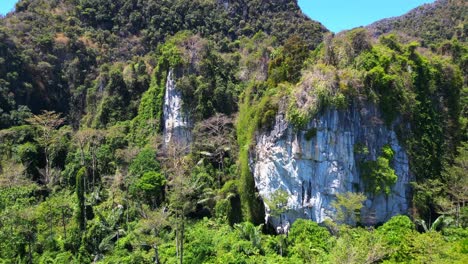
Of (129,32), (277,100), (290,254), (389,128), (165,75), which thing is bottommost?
(290,254)

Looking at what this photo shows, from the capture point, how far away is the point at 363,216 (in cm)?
2325

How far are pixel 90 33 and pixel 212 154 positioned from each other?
29.5 meters

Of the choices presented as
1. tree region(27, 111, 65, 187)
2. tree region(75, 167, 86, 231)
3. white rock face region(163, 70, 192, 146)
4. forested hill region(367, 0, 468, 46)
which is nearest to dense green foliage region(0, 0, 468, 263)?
tree region(75, 167, 86, 231)

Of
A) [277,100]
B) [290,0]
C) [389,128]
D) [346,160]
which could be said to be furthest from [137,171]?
[290,0]

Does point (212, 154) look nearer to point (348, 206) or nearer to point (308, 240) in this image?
point (308, 240)

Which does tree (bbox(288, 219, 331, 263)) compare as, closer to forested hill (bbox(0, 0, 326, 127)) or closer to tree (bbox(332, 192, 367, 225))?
tree (bbox(332, 192, 367, 225))

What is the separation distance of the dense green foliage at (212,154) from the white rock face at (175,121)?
608 mm

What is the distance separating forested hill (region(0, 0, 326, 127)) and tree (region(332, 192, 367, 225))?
98.9 feet

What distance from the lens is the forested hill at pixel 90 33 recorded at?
140 feet

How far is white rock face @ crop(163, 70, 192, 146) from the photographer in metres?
33.5

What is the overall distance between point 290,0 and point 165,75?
32991 mm

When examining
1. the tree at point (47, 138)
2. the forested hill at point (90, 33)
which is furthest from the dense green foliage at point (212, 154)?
the forested hill at point (90, 33)

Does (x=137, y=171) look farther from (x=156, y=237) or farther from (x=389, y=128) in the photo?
(x=389, y=128)

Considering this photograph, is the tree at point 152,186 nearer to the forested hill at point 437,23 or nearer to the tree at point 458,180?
the tree at point 458,180
